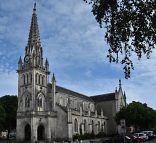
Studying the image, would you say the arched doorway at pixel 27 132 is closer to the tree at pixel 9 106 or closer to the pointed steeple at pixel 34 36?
the tree at pixel 9 106

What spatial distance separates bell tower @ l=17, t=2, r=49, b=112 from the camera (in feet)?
239

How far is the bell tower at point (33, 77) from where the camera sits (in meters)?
72.9

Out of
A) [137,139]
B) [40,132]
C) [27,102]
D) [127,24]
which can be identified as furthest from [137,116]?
[127,24]

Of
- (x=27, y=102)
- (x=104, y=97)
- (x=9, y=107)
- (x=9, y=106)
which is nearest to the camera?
(x=27, y=102)

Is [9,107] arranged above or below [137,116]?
above

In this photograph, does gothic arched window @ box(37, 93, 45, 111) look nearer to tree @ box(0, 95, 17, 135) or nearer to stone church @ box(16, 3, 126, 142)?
stone church @ box(16, 3, 126, 142)

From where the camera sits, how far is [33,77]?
73375mm

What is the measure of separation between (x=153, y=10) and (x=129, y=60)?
287cm

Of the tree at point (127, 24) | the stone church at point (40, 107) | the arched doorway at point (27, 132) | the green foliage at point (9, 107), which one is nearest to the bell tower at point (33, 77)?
the stone church at point (40, 107)

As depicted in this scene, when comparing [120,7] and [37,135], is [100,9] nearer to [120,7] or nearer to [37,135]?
[120,7]

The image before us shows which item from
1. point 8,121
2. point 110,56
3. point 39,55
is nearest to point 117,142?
point 110,56

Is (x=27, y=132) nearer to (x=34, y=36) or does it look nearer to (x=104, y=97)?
(x=34, y=36)

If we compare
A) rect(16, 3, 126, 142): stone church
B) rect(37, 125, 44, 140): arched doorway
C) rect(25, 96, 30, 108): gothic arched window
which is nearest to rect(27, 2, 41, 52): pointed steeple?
rect(16, 3, 126, 142): stone church

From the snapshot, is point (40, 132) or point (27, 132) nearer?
point (27, 132)
